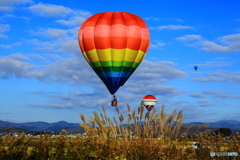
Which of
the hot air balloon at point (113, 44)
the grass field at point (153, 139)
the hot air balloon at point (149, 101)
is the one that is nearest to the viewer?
the grass field at point (153, 139)

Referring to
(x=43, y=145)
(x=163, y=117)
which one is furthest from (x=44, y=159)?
(x=163, y=117)

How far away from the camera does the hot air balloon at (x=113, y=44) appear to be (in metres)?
27.2

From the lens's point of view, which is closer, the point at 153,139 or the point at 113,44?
the point at 153,139

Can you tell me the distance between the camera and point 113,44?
27125 mm

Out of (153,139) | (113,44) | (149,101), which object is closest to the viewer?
(153,139)

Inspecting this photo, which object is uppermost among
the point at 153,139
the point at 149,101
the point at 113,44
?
the point at 113,44

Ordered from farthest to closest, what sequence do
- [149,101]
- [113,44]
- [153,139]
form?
[149,101], [113,44], [153,139]

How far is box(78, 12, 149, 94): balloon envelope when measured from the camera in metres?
27.2

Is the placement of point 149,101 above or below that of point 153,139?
above

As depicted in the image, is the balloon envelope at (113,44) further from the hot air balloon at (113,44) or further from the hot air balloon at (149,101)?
the hot air balloon at (149,101)

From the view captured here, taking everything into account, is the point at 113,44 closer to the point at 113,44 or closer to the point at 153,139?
the point at 113,44

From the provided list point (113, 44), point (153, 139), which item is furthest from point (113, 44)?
point (153, 139)

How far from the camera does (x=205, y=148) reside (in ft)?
38.9

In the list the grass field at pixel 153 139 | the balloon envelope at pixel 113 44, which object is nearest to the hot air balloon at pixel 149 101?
the balloon envelope at pixel 113 44
